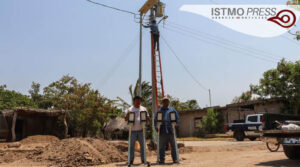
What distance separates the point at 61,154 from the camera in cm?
817

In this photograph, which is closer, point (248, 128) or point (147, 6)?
point (147, 6)

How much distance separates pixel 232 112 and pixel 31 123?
58.3ft

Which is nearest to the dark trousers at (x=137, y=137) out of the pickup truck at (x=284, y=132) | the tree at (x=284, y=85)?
the pickup truck at (x=284, y=132)

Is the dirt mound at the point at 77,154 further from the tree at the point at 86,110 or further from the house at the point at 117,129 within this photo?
the house at the point at 117,129

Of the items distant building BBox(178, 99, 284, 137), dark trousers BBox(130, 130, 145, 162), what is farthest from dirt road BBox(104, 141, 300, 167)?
distant building BBox(178, 99, 284, 137)

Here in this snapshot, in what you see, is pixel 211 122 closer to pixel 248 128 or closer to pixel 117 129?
pixel 248 128

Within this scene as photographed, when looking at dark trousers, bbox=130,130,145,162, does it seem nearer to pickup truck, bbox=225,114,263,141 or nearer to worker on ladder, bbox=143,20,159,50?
worker on ladder, bbox=143,20,159,50

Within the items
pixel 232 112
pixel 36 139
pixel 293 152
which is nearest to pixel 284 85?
pixel 232 112

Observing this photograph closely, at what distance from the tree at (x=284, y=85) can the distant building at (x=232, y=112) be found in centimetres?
66

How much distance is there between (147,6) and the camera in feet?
47.6

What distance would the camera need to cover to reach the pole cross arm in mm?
14094

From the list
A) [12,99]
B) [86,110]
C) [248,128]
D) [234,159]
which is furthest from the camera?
[12,99]

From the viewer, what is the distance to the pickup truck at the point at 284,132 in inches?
245

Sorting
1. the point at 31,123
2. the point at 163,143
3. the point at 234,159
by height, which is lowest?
the point at 234,159
